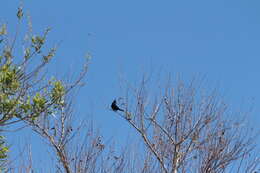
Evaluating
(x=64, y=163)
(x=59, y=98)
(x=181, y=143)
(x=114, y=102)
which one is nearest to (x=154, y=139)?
(x=181, y=143)

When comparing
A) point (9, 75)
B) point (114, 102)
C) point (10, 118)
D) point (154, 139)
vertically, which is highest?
point (114, 102)

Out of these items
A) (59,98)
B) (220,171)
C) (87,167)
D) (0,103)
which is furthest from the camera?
(87,167)

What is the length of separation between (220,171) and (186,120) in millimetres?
1167

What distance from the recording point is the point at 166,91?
814cm

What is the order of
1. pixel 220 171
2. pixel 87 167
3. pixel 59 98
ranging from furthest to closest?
pixel 87 167 < pixel 220 171 < pixel 59 98

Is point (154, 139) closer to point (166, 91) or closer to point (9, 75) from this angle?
point (166, 91)

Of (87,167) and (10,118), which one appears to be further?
(87,167)

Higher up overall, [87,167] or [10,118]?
[87,167]

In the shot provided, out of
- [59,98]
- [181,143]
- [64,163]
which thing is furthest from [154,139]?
[59,98]

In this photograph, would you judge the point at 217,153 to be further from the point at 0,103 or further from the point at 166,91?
the point at 0,103

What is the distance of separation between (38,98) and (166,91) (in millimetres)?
4161

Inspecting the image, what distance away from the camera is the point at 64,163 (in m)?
7.75

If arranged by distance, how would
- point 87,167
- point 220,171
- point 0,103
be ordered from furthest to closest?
point 87,167 < point 220,171 < point 0,103

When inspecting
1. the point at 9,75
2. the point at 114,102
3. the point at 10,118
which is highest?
the point at 114,102
